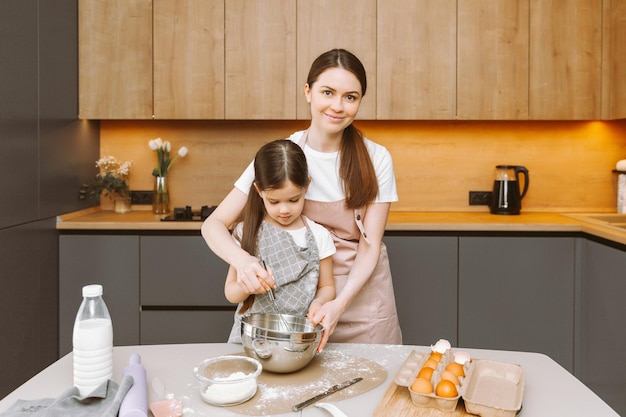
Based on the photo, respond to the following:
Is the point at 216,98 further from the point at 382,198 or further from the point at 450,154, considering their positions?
the point at 382,198

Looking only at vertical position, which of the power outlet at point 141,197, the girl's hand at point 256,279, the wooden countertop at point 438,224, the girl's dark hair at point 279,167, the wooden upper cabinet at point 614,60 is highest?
the wooden upper cabinet at point 614,60

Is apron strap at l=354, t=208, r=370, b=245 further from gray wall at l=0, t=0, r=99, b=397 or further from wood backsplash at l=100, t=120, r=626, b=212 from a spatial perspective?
wood backsplash at l=100, t=120, r=626, b=212

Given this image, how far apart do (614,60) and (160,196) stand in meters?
2.44

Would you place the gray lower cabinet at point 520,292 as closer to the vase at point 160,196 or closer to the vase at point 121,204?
the vase at point 160,196

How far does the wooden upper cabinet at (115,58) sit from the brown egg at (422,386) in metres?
2.39

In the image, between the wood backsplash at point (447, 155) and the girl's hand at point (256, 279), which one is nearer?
the girl's hand at point (256, 279)

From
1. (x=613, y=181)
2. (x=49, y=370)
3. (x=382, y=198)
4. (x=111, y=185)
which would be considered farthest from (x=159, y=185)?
(x=613, y=181)

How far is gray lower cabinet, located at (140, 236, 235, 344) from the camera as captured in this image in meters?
2.74

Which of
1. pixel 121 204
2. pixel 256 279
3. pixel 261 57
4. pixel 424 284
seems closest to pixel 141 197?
pixel 121 204

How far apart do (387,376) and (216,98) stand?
2.16m

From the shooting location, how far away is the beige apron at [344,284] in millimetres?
1662

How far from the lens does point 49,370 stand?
1.16m

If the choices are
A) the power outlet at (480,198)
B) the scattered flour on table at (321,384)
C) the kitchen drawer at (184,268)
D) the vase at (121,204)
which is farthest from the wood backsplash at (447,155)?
the scattered flour on table at (321,384)

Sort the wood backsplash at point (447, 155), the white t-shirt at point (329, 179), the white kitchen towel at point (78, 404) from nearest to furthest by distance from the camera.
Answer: the white kitchen towel at point (78, 404) < the white t-shirt at point (329, 179) < the wood backsplash at point (447, 155)
